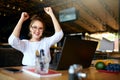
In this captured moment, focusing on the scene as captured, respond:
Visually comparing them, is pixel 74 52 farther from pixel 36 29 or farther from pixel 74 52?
pixel 36 29

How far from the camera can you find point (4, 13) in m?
11.9

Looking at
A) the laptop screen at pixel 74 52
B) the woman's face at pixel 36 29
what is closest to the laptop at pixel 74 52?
the laptop screen at pixel 74 52

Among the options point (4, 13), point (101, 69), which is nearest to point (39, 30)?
point (101, 69)

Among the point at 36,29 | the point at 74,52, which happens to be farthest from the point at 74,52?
the point at 36,29

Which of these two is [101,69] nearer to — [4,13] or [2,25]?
[4,13]

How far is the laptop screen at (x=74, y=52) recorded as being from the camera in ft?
4.25

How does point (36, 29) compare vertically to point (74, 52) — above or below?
above

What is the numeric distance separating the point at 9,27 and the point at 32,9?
9.54 ft

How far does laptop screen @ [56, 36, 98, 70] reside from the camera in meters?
1.29

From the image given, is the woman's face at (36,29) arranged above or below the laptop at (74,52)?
above

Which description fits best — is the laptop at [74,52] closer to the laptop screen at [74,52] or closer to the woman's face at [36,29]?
the laptop screen at [74,52]

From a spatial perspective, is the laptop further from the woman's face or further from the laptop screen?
the woman's face

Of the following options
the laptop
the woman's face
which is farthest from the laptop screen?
the woman's face

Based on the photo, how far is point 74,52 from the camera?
1.36 m
